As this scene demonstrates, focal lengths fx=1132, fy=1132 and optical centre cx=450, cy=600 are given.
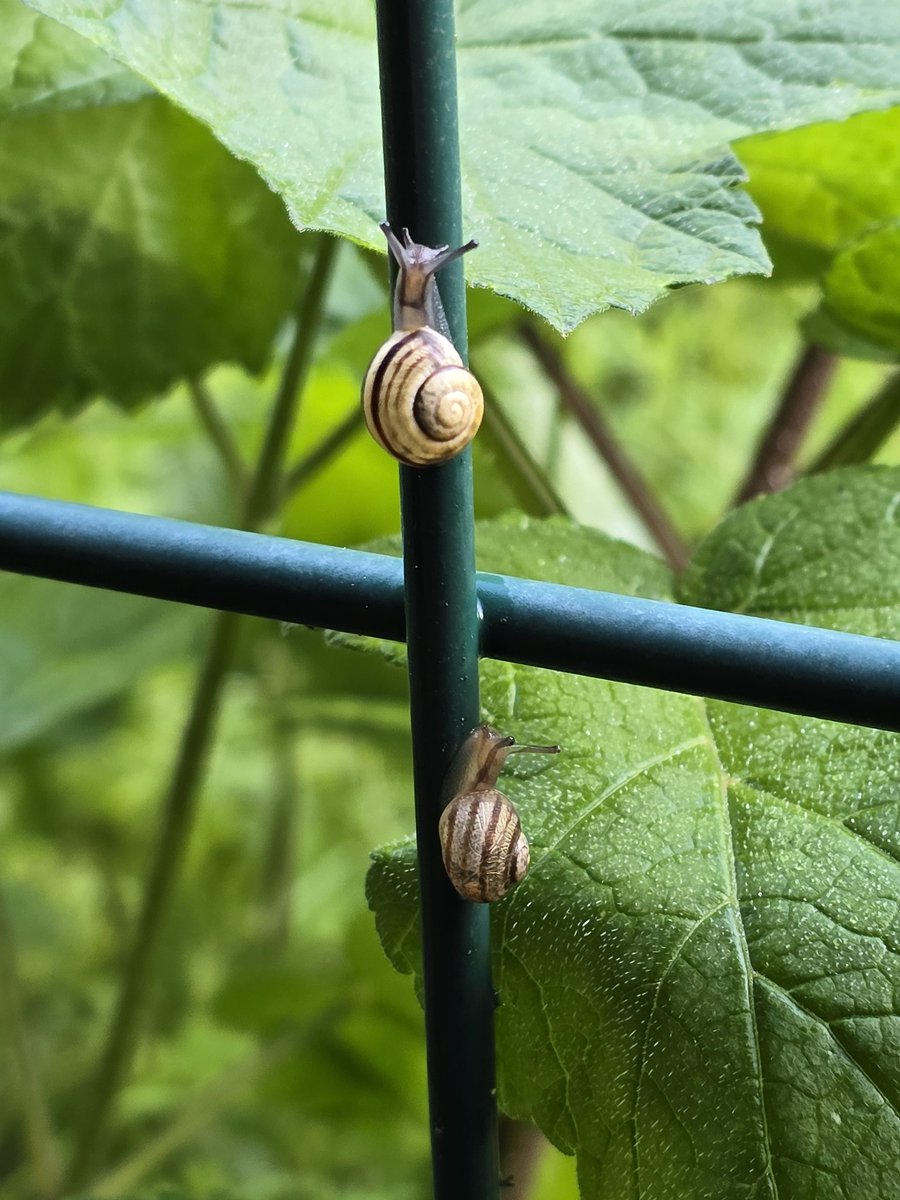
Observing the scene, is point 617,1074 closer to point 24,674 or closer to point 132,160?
point 132,160

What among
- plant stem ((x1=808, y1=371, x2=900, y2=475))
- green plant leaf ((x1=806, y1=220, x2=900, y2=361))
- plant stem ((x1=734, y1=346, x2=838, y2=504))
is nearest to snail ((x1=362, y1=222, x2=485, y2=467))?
green plant leaf ((x1=806, y1=220, x2=900, y2=361))

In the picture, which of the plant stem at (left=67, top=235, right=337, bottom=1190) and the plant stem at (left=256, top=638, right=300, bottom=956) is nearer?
the plant stem at (left=67, top=235, right=337, bottom=1190)

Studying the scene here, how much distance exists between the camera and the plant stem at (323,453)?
66cm

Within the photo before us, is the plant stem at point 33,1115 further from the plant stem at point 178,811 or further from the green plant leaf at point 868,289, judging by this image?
the green plant leaf at point 868,289

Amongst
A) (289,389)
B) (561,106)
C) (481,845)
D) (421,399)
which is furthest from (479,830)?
(289,389)

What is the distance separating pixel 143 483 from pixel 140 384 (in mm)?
650

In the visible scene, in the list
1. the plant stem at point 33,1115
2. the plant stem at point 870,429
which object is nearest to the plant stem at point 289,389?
the plant stem at point 870,429

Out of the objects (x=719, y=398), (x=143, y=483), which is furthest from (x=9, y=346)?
(x=719, y=398)

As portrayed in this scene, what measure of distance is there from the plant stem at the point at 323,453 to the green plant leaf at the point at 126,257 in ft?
0.23

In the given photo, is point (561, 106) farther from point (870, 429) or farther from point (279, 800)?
point (279, 800)

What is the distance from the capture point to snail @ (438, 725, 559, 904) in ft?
0.91

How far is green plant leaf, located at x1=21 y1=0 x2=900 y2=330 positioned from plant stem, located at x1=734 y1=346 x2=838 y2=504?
0.36 metres

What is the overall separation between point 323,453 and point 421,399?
1.38 ft

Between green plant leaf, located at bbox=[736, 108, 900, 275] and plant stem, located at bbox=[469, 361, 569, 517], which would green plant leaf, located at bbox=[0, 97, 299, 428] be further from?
green plant leaf, located at bbox=[736, 108, 900, 275]
